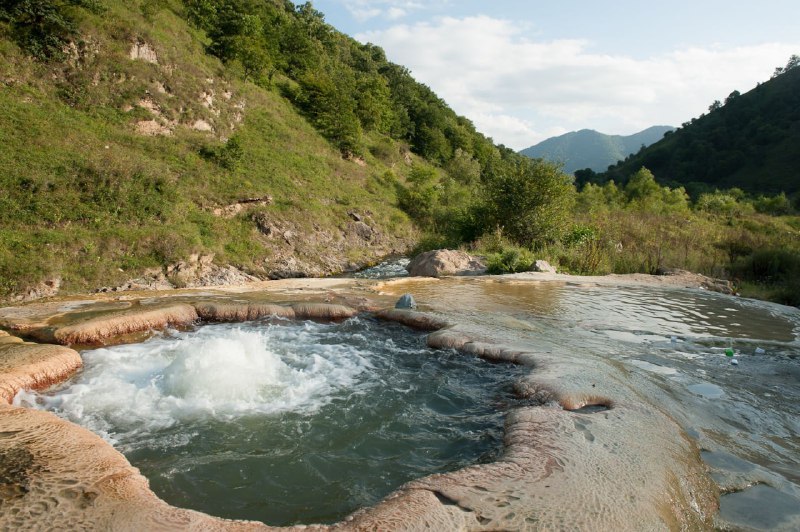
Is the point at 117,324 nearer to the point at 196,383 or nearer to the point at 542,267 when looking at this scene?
the point at 196,383

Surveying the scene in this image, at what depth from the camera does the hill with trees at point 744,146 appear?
196ft

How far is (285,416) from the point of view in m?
5.17

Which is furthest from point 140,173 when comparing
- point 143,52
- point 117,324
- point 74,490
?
point 74,490

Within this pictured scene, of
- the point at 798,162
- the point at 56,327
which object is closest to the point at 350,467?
the point at 56,327

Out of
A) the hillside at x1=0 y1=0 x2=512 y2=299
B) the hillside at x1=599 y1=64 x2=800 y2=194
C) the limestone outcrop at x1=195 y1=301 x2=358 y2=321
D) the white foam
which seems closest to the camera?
the white foam

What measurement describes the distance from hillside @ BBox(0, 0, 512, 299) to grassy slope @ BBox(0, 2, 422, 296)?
0.06 metres

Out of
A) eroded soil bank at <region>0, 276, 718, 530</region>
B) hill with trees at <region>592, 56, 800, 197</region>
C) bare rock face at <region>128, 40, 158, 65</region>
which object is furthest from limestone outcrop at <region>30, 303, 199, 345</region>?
hill with trees at <region>592, 56, 800, 197</region>

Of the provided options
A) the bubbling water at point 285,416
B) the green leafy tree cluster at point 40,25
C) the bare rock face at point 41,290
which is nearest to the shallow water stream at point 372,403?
the bubbling water at point 285,416

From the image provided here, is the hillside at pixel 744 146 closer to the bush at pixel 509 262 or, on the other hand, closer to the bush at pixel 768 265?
the bush at pixel 768 265

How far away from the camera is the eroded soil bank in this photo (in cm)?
301

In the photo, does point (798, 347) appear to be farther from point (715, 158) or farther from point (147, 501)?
point (715, 158)

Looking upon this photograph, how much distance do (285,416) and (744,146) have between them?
8241 cm

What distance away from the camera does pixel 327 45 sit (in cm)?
5872

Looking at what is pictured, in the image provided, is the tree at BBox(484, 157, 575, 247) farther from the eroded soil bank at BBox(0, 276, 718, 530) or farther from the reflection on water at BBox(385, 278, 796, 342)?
the eroded soil bank at BBox(0, 276, 718, 530)
